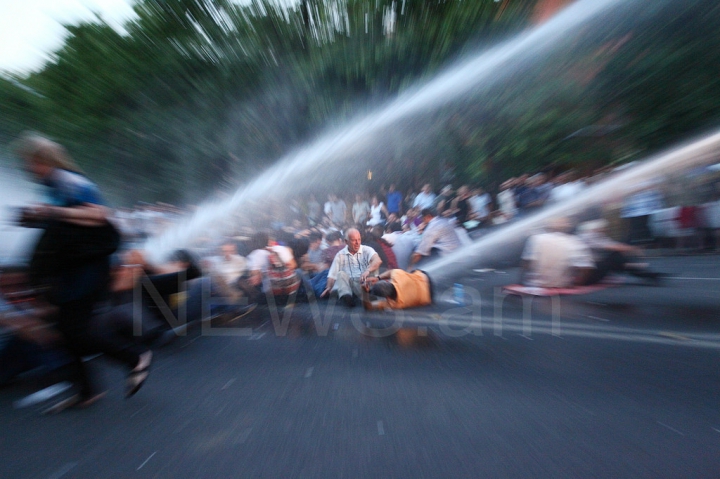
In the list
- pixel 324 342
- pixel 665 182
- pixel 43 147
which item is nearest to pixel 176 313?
pixel 324 342

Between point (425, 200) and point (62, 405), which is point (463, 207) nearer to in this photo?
point (425, 200)

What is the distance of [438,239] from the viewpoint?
9211 millimetres

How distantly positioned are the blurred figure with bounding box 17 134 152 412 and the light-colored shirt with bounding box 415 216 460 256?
6322mm

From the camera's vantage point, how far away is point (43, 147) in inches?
122

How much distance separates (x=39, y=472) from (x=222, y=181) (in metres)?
15.4

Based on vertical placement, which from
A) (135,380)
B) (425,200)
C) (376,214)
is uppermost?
(425,200)

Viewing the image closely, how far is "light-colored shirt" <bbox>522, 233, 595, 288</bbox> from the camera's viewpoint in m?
7.02

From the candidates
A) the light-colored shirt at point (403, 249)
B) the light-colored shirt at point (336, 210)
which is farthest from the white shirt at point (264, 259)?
the light-colored shirt at point (336, 210)

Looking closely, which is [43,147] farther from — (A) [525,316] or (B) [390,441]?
(A) [525,316]

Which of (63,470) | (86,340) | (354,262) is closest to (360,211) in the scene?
(354,262)

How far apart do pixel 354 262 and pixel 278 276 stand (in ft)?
3.80

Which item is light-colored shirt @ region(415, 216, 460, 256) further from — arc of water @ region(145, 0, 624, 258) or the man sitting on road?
arc of water @ region(145, 0, 624, 258)

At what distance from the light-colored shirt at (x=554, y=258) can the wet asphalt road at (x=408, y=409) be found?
5.46 feet

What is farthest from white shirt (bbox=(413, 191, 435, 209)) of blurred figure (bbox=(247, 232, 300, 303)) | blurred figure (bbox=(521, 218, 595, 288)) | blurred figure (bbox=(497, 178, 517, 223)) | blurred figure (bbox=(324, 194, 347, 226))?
blurred figure (bbox=(247, 232, 300, 303))
